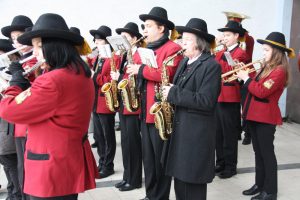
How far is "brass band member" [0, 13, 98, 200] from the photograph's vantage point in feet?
7.54

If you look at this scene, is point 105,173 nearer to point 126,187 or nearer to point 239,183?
point 126,187

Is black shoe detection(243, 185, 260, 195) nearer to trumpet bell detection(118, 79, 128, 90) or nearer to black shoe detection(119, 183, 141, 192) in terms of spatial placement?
black shoe detection(119, 183, 141, 192)

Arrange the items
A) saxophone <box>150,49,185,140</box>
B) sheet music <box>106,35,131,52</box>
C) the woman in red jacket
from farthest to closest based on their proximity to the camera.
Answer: sheet music <box>106,35,131,52</box> → the woman in red jacket → saxophone <box>150,49,185,140</box>

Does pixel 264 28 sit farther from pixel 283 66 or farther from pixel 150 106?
pixel 150 106

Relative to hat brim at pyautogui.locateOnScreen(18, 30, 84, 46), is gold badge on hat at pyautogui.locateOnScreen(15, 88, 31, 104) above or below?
below

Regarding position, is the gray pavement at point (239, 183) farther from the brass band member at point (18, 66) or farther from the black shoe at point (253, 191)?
the brass band member at point (18, 66)

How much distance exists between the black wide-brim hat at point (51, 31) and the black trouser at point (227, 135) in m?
3.01

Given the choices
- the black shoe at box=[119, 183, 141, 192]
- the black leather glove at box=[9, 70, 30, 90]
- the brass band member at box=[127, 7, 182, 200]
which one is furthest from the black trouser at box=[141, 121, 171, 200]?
the black leather glove at box=[9, 70, 30, 90]

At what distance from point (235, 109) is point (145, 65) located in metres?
1.85

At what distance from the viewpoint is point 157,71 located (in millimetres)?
3713

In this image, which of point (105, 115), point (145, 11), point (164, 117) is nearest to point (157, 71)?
point (164, 117)

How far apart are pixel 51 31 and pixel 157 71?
156cm

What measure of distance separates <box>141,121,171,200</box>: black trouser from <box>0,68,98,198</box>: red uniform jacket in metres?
1.43

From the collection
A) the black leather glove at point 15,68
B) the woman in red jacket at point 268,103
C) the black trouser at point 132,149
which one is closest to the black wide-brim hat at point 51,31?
the black leather glove at point 15,68
